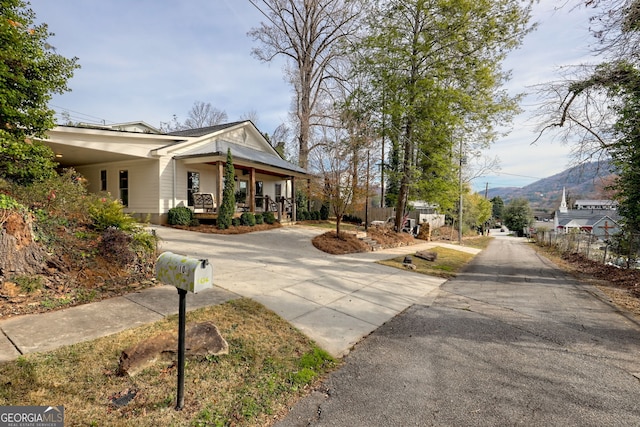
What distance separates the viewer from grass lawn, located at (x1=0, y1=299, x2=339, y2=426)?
1.96 m

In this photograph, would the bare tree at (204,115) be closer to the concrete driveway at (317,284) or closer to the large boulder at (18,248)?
the concrete driveway at (317,284)

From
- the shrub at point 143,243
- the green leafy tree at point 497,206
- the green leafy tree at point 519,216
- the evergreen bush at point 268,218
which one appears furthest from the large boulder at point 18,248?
the green leafy tree at point 497,206

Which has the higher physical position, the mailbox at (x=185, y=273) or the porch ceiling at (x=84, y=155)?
the porch ceiling at (x=84, y=155)

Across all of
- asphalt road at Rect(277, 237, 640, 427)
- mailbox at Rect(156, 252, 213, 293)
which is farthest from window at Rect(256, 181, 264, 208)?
mailbox at Rect(156, 252, 213, 293)

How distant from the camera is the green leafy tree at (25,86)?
14.3ft

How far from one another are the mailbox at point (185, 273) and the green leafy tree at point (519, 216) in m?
63.8

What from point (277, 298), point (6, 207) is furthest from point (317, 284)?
point (6, 207)

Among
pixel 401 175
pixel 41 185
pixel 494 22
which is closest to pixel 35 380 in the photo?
pixel 41 185

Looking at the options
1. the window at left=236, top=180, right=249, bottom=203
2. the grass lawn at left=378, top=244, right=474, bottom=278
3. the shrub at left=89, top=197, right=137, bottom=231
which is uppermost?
the window at left=236, top=180, right=249, bottom=203

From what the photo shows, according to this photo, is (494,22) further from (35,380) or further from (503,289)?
(35,380)

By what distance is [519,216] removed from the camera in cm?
5362

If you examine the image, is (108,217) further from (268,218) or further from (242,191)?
(242,191)

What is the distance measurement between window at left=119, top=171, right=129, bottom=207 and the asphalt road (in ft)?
46.5

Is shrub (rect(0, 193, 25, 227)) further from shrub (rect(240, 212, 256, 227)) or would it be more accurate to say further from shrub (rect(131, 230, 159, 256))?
shrub (rect(240, 212, 256, 227))
